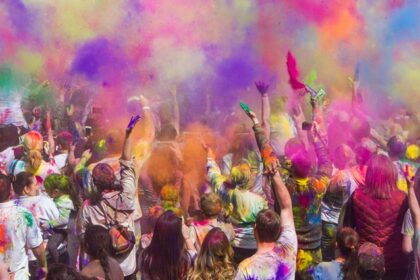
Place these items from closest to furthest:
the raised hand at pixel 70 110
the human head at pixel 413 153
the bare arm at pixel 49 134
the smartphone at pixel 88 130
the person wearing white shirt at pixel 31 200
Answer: the person wearing white shirt at pixel 31 200 < the human head at pixel 413 153 < the bare arm at pixel 49 134 < the smartphone at pixel 88 130 < the raised hand at pixel 70 110

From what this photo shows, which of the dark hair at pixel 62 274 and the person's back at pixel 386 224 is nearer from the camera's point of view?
the dark hair at pixel 62 274

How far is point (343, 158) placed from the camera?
19.6 feet

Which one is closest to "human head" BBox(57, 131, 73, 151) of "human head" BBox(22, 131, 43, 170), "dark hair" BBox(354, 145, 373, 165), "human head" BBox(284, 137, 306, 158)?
"human head" BBox(22, 131, 43, 170)

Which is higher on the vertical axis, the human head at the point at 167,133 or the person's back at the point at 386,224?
the human head at the point at 167,133

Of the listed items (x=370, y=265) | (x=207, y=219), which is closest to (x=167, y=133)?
(x=207, y=219)

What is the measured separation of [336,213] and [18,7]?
184 inches

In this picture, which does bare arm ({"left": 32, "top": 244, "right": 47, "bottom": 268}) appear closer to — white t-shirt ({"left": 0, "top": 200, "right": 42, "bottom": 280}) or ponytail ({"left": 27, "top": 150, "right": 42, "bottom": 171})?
white t-shirt ({"left": 0, "top": 200, "right": 42, "bottom": 280})

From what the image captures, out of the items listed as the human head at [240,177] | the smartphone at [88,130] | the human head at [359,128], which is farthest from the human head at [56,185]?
the human head at [359,128]

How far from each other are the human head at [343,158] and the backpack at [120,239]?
2.38 metres

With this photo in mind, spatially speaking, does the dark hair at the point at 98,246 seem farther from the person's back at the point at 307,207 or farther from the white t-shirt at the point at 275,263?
the person's back at the point at 307,207

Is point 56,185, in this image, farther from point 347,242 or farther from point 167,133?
point 347,242

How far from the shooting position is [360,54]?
321 inches

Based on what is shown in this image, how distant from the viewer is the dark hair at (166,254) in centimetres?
373

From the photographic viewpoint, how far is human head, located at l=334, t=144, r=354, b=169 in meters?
5.93
